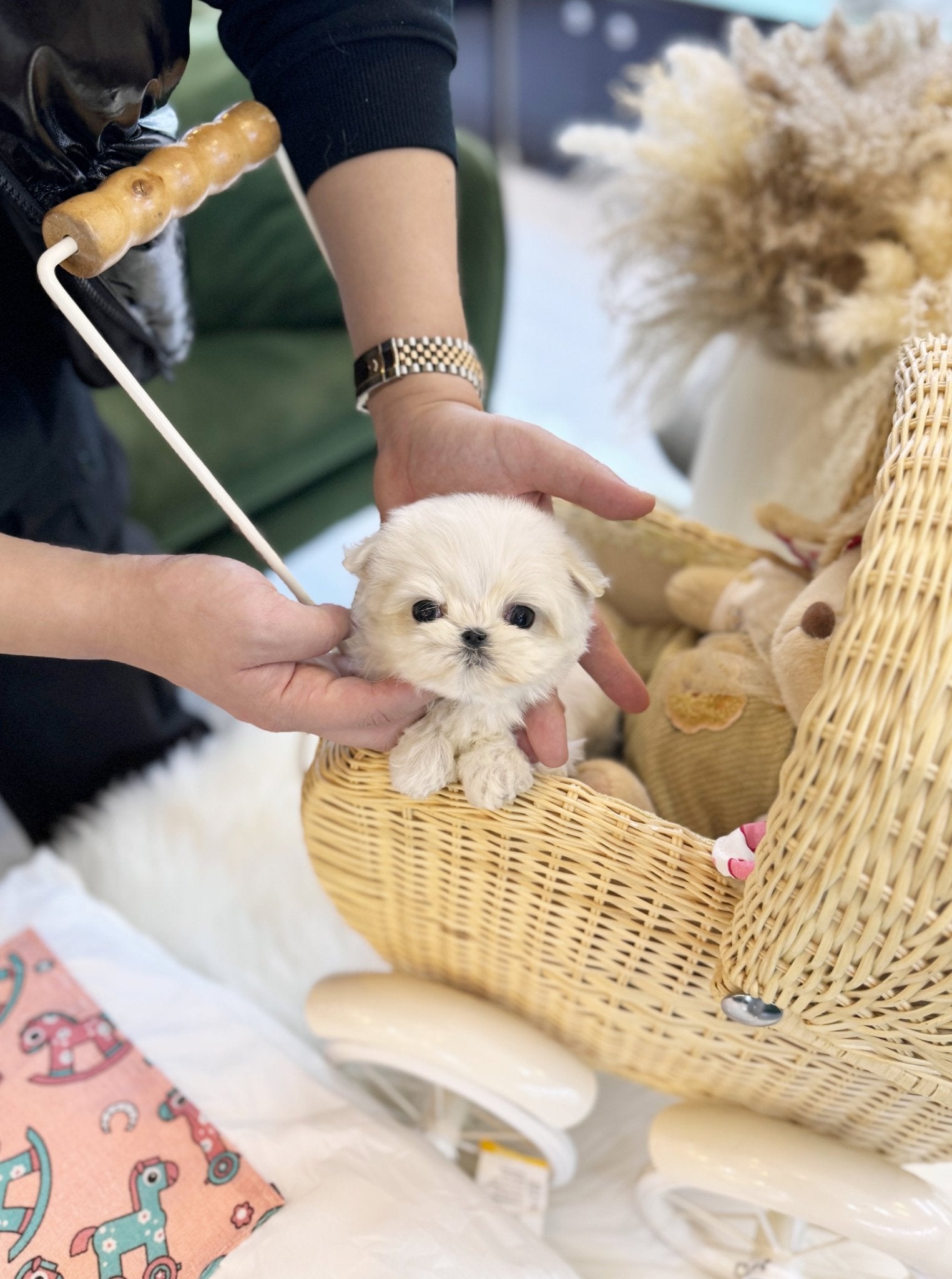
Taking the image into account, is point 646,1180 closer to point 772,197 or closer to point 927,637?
point 927,637

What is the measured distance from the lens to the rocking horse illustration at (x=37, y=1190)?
72 cm

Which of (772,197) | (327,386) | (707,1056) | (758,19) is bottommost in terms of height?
(707,1056)

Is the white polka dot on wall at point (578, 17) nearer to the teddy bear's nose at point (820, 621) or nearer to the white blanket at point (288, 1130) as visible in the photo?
the teddy bear's nose at point (820, 621)

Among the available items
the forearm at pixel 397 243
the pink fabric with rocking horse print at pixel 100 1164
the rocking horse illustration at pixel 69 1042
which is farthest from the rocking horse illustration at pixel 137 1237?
the forearm at pixel 397 243

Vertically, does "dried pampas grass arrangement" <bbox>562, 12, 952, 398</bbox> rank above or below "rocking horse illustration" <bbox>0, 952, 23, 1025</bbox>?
above

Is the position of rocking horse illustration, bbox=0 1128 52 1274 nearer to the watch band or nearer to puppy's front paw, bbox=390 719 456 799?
puppy's front paw, bbox=390 719 456 799

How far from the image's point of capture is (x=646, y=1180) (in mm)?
836

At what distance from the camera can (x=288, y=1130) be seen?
Answer: 82 cm

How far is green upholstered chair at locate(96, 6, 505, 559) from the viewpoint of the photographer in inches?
52.1

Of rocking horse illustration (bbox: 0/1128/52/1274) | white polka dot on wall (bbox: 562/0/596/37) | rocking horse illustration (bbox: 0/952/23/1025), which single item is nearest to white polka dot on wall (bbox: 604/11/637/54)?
white polka dot on wall (bbox: 562/0/596/37)

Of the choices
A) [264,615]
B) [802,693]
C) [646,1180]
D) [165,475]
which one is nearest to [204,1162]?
[646,1180]

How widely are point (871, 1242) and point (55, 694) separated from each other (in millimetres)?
970

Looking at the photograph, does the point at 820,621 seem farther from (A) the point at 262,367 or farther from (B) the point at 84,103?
(A) the point at 262,367

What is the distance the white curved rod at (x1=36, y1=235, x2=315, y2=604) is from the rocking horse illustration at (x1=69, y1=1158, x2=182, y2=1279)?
1.71ft
